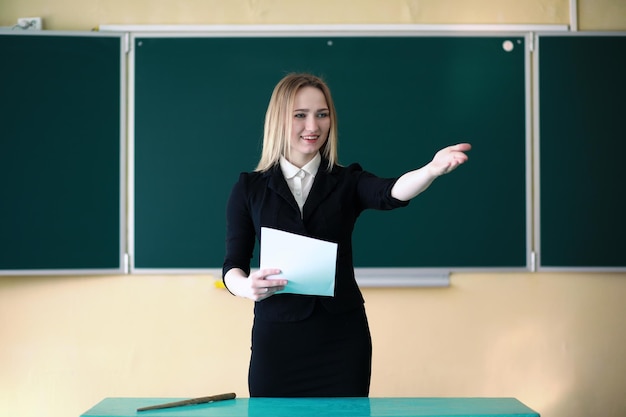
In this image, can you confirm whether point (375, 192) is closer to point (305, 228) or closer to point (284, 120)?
point (305, 228)

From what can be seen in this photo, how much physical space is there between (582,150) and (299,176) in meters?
2.13

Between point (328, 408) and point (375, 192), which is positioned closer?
point (328, 408)

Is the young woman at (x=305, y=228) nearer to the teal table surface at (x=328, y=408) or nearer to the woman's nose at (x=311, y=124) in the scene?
the woman's nose at (x=311, y=124)

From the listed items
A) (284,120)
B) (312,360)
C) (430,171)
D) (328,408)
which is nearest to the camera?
(328,408)

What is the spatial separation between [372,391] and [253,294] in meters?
2.07

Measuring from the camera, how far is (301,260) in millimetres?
1776

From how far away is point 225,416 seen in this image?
4.98 feet

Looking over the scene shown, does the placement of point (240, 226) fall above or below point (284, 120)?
below

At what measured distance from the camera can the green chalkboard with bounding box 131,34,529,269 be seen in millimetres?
3639

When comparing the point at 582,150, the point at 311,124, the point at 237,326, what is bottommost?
the point at 237,326

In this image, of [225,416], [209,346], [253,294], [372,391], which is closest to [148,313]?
[209,346]

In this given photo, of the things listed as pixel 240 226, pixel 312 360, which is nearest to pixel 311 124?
pixel 240 226

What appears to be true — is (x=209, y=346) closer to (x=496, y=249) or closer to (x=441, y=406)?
A: (x=496, y=249)

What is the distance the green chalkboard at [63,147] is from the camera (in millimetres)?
3604
